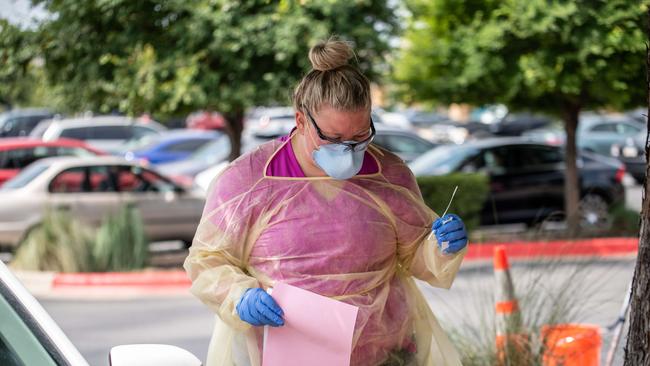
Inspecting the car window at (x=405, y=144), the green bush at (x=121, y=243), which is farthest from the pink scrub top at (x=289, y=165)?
the car window at (x=405, y=144)

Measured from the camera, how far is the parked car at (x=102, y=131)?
2647cm

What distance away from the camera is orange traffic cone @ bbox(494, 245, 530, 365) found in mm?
4893

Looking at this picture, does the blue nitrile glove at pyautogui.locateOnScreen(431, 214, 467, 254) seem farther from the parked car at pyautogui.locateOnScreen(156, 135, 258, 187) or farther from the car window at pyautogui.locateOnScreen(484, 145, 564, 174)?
the parked car at pyautogui.locateOnScreen(156, 135, 258, 187)

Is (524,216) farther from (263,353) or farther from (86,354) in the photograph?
(263,353)

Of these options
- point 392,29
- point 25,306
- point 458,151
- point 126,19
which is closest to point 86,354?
point 126,19

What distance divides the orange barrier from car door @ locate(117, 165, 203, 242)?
8.39 meters

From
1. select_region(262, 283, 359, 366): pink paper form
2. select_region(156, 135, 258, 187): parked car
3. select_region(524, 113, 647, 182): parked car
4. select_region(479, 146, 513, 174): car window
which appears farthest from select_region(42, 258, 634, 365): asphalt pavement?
select_region(524, 113, 647, 182): parked car

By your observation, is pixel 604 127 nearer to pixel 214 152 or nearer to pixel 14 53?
pixel 214 152

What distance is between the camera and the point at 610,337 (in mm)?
5664

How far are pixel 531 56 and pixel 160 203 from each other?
4857 millimetres

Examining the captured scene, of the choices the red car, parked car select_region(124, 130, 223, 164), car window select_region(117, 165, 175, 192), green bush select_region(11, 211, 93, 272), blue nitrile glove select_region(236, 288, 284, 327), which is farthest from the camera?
parked car select_region(124, 130, 223, 164)

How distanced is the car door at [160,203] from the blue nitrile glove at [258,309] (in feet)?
32.1

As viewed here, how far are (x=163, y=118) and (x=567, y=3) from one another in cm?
462

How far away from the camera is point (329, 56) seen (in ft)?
10.6
